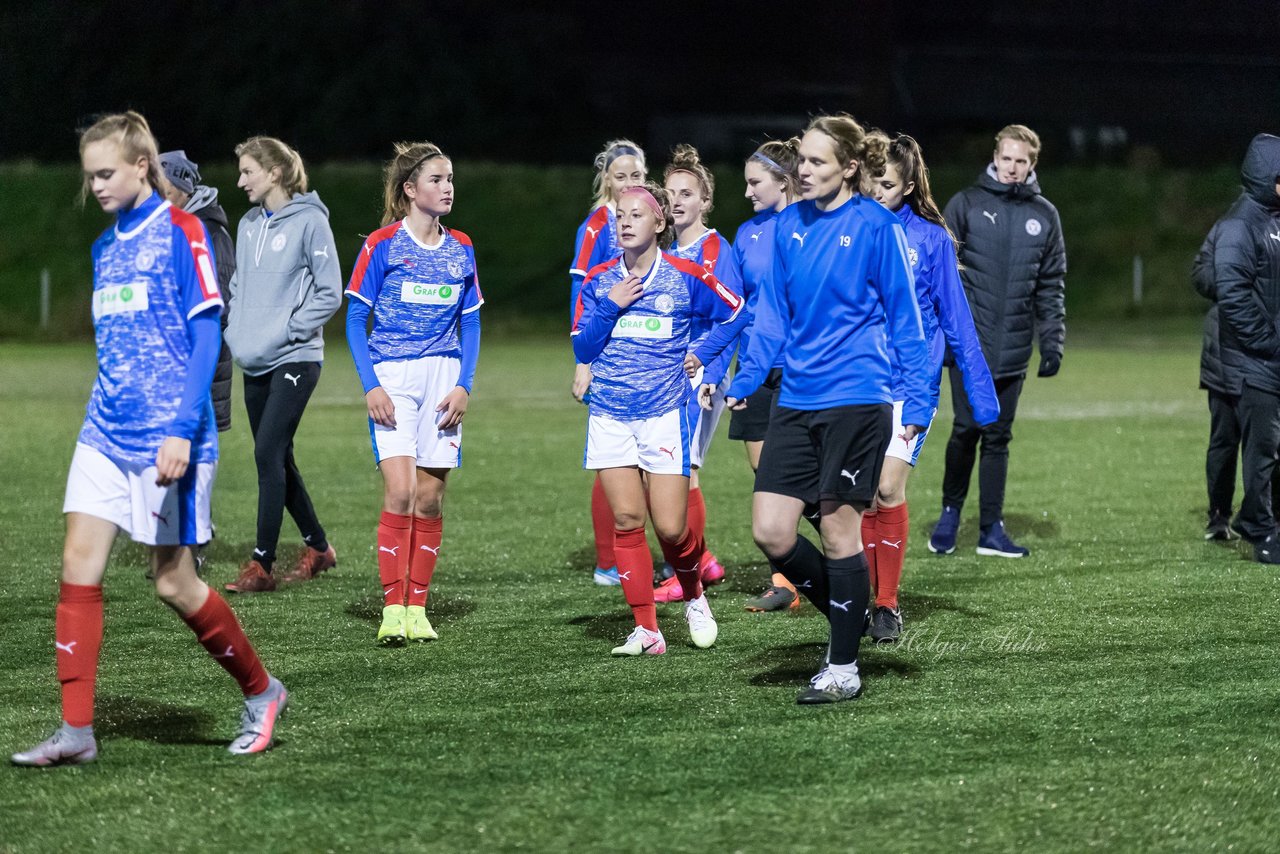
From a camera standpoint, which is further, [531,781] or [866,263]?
[866,263]

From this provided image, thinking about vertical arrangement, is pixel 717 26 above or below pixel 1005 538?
above

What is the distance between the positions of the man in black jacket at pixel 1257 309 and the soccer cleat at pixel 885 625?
2694 mm

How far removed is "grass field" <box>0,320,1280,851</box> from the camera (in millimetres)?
4094

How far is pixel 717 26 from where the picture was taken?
48.2m

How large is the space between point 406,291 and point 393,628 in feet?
4.28

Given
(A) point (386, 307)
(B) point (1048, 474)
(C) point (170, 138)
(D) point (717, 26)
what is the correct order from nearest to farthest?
1. (A) point (386, 307)
2. (B) point (1048, 474)
3. (C) point (170, 138)
4. (D) point (717, 26)

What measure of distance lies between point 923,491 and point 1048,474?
1.25 m

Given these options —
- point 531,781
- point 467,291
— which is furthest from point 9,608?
point 531,781

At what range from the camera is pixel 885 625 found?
6.26 metres

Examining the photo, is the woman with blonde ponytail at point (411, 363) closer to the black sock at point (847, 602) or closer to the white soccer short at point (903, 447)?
the white soccer short at point (903, 447)

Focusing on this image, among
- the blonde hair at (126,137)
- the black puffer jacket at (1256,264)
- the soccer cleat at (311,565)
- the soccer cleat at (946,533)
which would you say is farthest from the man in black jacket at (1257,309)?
the blonde hair at (126,137)

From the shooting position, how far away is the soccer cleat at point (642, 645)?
6039 mm

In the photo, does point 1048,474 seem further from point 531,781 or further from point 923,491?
point 531,781

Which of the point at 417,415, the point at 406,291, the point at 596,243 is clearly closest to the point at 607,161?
the point at 596,243
